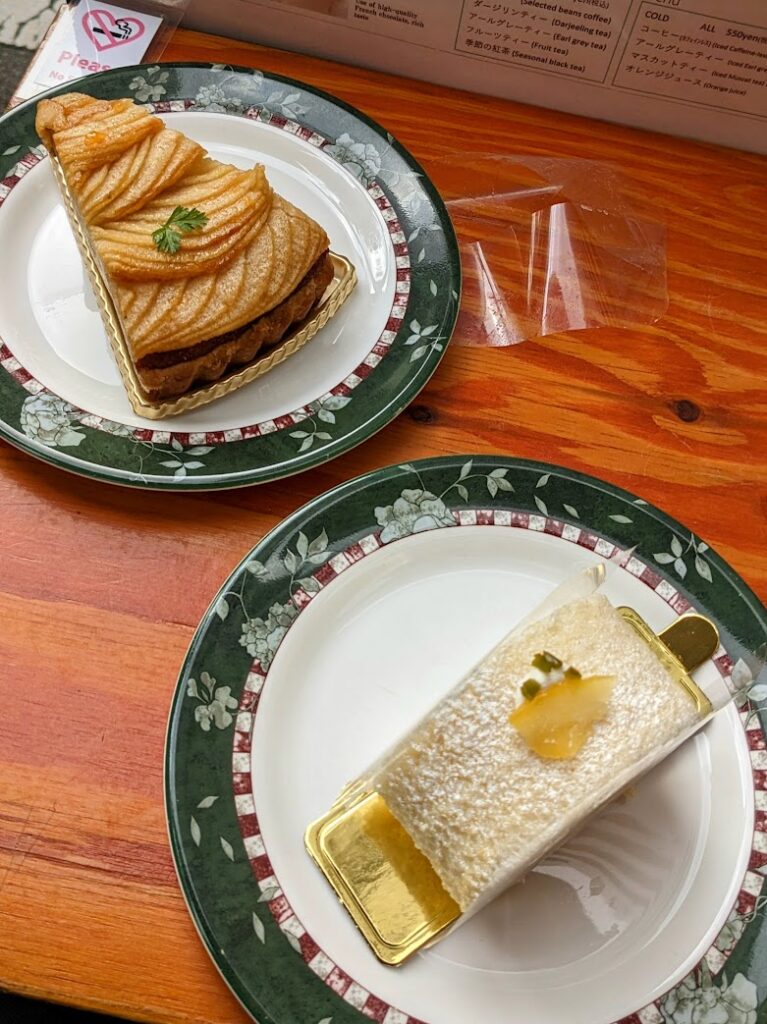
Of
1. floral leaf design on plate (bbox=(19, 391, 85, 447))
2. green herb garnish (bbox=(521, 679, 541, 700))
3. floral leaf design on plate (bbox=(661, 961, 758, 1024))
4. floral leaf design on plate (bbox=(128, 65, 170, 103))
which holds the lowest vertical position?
floral leaf design on plate (bbox=(661, 961, 758, 1024))

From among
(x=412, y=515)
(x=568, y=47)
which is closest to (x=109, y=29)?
(x=568, y=47)

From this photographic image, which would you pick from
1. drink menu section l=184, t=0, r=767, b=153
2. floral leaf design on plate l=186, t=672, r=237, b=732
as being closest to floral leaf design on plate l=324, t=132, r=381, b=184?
drink menu section l=184, t=0, r=767, b=153

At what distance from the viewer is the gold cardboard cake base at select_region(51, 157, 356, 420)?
118 cm

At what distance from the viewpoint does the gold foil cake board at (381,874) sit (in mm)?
920

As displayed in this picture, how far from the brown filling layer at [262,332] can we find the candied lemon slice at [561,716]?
61 centimetres

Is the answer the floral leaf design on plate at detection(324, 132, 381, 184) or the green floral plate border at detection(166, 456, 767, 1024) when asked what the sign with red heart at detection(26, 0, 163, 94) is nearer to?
the floral leaf design on plate at detection(324, 132, 381, 184)

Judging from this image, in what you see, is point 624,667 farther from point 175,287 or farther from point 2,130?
point 2,130

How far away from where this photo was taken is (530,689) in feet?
2.83

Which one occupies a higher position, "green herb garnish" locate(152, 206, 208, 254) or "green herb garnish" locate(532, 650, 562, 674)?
"green herb garnish" locate(152, 206, 208, 254)

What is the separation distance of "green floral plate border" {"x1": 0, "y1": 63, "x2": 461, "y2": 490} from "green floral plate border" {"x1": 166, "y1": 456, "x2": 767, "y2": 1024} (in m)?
0.11

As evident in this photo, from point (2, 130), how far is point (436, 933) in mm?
1240

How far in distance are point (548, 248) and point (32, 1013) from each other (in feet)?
4.52

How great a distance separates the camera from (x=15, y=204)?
1.33 m

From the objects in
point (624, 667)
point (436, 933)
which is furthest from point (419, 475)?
point (436, 933)
